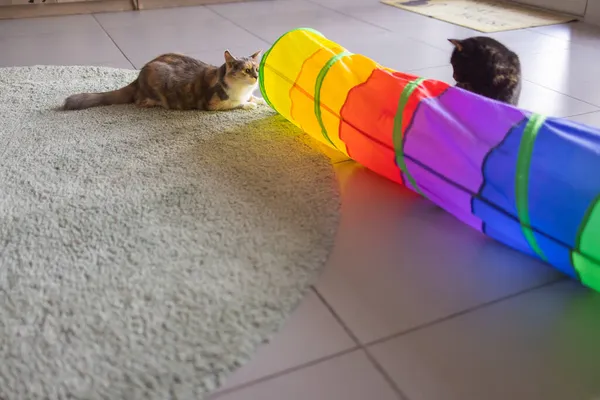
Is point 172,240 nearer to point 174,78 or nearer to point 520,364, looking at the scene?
point 520,364

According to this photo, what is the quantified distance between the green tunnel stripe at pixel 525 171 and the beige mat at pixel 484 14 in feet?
6.45

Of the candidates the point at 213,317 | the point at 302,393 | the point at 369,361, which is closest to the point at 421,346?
the point at 369,361

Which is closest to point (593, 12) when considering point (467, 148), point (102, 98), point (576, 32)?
point (576, 32)

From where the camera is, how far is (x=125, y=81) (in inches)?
82.7

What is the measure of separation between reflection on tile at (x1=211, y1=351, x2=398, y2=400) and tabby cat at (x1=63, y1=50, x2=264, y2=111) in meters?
1.13

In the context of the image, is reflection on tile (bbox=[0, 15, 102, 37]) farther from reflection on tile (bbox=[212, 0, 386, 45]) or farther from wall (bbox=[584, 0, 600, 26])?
wall (bbox=[584, 0, 600, 26])

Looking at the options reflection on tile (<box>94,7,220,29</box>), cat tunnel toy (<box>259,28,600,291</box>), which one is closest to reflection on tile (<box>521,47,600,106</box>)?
cat tunnel toy (<box>259,28,600,291</box>)

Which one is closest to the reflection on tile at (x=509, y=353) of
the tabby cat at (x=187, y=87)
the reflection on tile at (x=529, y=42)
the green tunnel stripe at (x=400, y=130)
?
the green tunnel stripe at (x=400, y=130)

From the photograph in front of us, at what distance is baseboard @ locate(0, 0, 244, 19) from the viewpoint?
10.3ft

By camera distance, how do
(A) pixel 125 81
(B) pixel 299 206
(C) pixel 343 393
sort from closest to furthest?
1. (C) pixel 343 393
2. (B) pixel 299 206
3. (A) pixel 125 81

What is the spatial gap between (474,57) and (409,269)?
0.76 m

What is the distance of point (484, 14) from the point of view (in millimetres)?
3111

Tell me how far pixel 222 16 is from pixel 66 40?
89 centimetres

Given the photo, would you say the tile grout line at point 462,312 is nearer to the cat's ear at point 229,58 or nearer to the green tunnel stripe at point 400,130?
the green tunnel stripe at point 400,130
